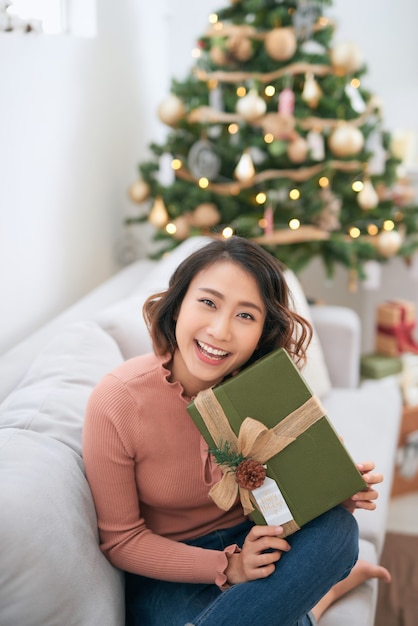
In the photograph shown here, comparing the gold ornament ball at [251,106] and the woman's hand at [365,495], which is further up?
the gold ornament ball at [251,106]

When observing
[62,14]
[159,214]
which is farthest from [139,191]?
[62,14]

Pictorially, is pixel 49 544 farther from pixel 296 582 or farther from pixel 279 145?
pixel 279 145

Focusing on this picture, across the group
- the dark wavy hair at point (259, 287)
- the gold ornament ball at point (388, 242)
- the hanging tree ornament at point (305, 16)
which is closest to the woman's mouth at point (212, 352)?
the dark wavy hair at point (259, 287)

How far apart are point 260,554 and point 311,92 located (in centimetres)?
176

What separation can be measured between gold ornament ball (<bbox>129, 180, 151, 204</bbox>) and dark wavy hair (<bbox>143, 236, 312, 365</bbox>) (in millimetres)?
1399

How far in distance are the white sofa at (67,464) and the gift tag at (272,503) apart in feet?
0.88

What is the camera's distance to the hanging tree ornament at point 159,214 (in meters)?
2.54

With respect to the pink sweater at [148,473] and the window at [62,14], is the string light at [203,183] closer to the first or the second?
the window at [62,14]

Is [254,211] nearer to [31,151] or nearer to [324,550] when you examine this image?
[31,151]

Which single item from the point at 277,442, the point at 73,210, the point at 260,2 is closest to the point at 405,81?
the point at 260,2

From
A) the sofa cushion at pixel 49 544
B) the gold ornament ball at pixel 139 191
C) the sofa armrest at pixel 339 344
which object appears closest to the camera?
the sofa cushion at pixel 49 544

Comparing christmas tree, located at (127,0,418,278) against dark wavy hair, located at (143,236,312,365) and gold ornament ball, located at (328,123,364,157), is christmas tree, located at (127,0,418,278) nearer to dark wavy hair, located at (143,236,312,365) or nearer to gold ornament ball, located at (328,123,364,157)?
gold ornament ball, located at (328,123,364,157)

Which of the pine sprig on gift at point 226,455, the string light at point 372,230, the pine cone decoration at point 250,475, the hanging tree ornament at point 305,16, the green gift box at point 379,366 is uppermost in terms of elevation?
the hanging tree ornament at point 305,16

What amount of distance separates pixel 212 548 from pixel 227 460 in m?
0.25
